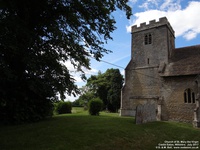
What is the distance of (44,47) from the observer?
36.5ft

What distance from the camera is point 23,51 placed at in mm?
8859

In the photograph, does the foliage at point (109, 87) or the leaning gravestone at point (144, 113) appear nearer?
the leaning gravestone at point (144, 113)

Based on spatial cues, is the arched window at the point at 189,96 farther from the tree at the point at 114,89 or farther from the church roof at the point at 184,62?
the tree at the point at 114,89

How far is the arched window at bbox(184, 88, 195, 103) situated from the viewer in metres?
19.1

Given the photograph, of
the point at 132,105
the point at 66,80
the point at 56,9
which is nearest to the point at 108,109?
the point at 132,105

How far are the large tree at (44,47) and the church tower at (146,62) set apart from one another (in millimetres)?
12814

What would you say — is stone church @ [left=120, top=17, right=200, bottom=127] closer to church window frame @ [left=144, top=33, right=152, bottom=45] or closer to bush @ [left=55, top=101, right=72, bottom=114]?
church window frame @ [left=144, top=33, right=152, bottom=45]

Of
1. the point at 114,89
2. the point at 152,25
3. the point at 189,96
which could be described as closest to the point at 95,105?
the point at 189,96

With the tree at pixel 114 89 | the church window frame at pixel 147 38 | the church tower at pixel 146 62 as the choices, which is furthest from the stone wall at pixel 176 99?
the tree at pixel 114 89

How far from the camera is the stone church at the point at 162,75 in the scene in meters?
19.4

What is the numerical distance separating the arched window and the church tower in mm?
3293

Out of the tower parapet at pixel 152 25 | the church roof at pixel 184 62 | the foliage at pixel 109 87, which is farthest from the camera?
the foliage at pixel 109 87

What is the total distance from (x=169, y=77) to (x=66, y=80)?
1407cm

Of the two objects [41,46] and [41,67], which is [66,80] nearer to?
[41,67]
